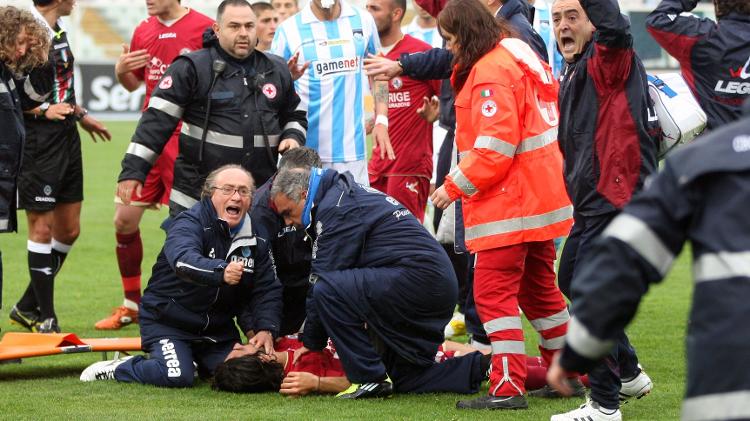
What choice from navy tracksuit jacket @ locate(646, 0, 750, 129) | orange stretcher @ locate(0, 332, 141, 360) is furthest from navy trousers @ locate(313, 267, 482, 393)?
navy tracksuit jacket @ locate(646, 0, 750, 129)

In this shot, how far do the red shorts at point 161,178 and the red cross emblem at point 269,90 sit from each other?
1.34m

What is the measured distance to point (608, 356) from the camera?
559cm

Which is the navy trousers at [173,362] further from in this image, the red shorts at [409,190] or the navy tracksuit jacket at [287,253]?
the red shorts at [409,190]

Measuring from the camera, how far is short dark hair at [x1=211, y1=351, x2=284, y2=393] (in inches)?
264

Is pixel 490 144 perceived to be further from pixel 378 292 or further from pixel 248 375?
pixel 248 375

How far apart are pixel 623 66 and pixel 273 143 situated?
2.98 meters

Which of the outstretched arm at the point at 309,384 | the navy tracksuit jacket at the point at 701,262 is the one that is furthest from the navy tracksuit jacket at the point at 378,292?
the navy tracksuit jacket at the point at 701,262

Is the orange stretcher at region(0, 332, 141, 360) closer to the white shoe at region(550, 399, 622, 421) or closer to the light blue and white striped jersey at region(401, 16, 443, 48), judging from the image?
the white shoe at region(550, 399, 622, 421)

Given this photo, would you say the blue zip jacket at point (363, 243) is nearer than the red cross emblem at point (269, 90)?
Yes

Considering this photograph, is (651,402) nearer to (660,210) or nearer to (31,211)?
(660,210)

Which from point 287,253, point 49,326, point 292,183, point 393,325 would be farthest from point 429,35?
point 393,325

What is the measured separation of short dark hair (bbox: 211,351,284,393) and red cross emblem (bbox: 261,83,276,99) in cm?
196

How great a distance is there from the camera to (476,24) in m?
6.35

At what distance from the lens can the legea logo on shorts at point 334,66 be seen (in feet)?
29.3
